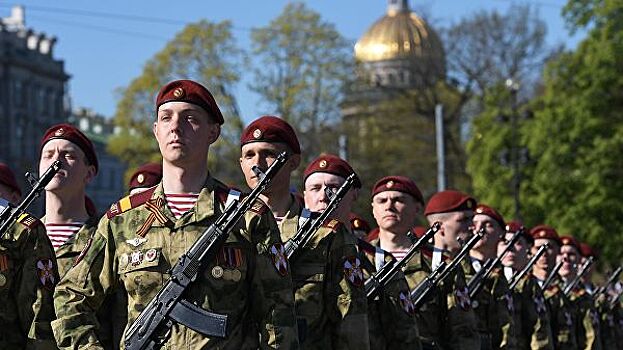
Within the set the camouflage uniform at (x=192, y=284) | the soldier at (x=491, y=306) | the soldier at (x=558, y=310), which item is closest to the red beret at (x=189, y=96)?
the camouflage uniform at (x=192, y=284)

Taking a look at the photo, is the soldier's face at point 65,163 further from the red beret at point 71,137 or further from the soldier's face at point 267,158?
the soldier's face at point 267,158

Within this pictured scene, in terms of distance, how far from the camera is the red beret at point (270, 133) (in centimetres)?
796

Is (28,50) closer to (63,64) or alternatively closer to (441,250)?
(63,64)

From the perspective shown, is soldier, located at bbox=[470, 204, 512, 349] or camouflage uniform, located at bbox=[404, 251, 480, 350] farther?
soldier, located at bbox=[470, 204, 512, 349]

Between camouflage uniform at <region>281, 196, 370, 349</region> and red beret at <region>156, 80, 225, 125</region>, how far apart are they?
1.45 meters

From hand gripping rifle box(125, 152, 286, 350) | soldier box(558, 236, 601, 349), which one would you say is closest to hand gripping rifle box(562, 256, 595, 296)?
soldier box(558, 236, 601, 349)

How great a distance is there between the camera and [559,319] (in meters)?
15.6

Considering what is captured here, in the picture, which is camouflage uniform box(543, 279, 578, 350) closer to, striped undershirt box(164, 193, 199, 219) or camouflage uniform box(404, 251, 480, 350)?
camouflage uniform box(404, 251, 480, 350)

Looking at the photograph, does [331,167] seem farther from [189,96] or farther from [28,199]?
[189,96]

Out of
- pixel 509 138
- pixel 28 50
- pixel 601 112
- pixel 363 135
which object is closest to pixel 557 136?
pixel 601 112

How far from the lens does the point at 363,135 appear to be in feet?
176

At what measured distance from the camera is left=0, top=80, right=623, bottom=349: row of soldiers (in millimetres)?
6406

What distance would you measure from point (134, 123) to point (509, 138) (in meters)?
14.6

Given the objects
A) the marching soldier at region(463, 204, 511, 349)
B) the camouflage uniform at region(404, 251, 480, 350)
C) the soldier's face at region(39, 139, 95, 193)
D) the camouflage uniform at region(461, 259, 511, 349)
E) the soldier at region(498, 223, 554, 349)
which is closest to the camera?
the soldier's face at region(39, 139, 95, 193)
